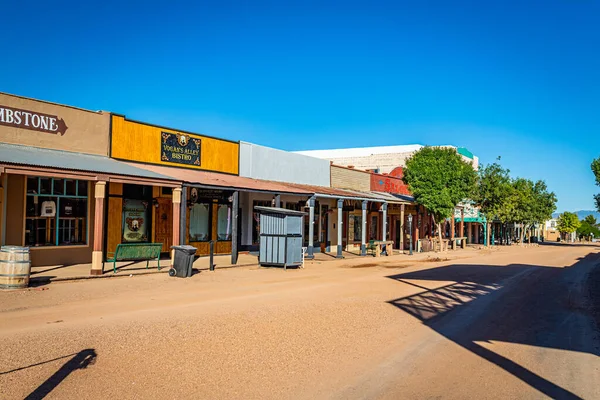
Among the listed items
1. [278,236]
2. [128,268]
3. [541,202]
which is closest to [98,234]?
[128,268]

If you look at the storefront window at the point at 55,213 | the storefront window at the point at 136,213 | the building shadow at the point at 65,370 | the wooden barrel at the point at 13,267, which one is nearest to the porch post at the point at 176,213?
the storefront window at the point at 136,213

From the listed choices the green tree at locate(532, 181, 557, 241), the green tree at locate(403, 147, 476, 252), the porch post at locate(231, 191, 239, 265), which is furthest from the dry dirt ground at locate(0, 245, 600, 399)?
the green tree at locate(532, 181, 557, 241)

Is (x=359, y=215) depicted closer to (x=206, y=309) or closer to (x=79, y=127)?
(x=79, y=127)

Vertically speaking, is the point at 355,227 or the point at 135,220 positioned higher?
the point at 135,220

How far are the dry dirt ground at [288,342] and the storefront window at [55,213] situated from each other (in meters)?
3.46

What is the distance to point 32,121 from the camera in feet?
48.8

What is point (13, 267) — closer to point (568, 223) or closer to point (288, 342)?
point (288, 342)

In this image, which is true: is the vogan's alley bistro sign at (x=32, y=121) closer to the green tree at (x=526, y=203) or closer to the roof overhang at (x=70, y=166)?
the roof overhang at (x=70, y=166)

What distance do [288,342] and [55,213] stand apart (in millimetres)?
11064

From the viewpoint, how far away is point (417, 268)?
2155 centimetres

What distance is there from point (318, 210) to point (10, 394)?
23.3m

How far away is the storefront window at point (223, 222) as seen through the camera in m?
22.4

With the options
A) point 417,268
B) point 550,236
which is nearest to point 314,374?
point 417,268

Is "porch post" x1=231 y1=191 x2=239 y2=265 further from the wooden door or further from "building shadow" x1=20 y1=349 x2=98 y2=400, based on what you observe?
"building shadow" x1=20 y1=349 x2=98 y2=400
